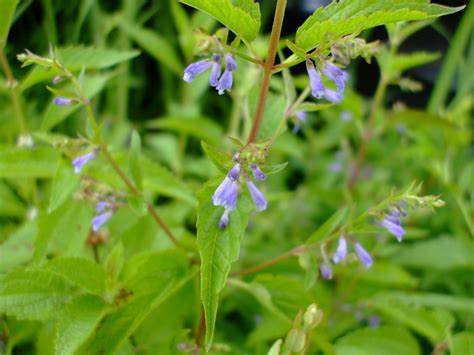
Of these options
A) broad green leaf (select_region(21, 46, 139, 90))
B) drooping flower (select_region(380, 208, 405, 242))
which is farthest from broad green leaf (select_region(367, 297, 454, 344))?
broad green leaf (select_region(21, 46, 139, 90))

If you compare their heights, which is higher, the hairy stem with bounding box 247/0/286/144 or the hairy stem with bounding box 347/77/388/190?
the hairy stem with bounding box 247/0/286/144

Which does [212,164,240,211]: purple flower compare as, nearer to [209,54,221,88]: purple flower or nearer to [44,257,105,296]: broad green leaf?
[209,54,221,88]: purple flower

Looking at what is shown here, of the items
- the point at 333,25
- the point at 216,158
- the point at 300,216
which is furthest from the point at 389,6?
the point at 300,216

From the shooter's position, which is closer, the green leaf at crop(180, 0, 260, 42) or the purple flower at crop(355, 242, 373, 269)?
the green leaf at crop(180, 0, 260, 42)

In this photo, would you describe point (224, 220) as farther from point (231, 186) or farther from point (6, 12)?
point (6, 12)

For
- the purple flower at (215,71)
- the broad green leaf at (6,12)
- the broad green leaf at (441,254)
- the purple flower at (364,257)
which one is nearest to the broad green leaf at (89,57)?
the broad green leaf at (6,12)

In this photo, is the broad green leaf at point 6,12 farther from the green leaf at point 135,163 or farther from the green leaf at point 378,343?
the green leaf at point 378,343

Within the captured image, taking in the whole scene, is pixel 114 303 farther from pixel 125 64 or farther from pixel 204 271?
pixel 125 64
